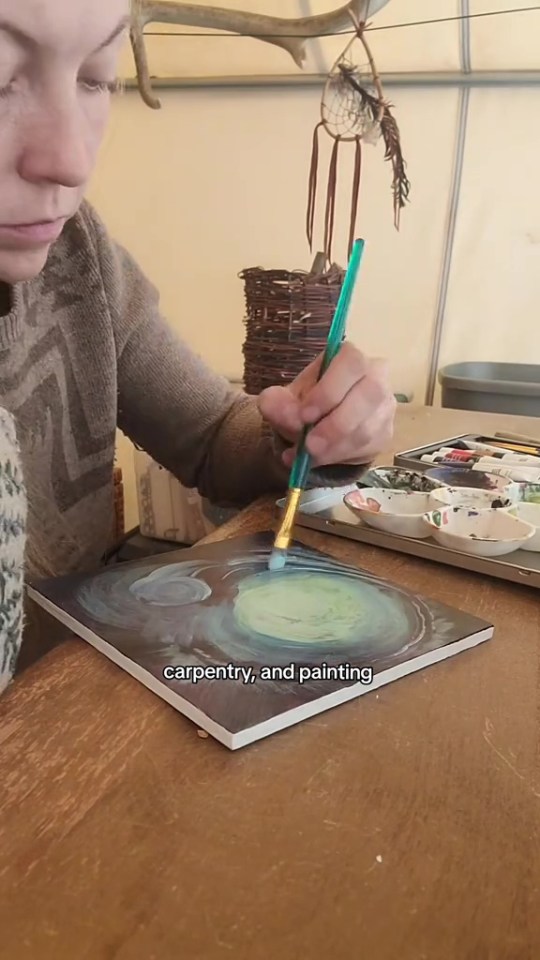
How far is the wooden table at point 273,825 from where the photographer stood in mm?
263

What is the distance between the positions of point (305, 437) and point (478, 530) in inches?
5.8

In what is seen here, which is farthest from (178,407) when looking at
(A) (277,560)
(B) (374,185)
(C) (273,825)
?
(B) (374,185)

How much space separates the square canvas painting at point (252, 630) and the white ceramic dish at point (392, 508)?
2.8 inches

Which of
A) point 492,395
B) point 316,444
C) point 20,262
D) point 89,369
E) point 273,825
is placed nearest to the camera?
point 273,825

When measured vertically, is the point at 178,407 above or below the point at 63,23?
below

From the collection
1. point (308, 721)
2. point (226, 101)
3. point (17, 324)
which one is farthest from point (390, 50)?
point (308, 721)

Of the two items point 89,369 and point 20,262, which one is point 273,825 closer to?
point 20,262

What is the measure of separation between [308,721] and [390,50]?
154 centimetres

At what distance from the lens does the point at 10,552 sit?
416 millimetres

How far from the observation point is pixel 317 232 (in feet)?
5.79

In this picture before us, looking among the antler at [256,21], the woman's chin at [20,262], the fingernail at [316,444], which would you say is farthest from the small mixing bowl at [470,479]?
the antler at [256,21]

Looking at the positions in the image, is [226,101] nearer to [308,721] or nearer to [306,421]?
[306,421]

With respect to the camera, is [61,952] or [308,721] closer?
[61,952]

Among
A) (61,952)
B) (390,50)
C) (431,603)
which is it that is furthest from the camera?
(390,50)
